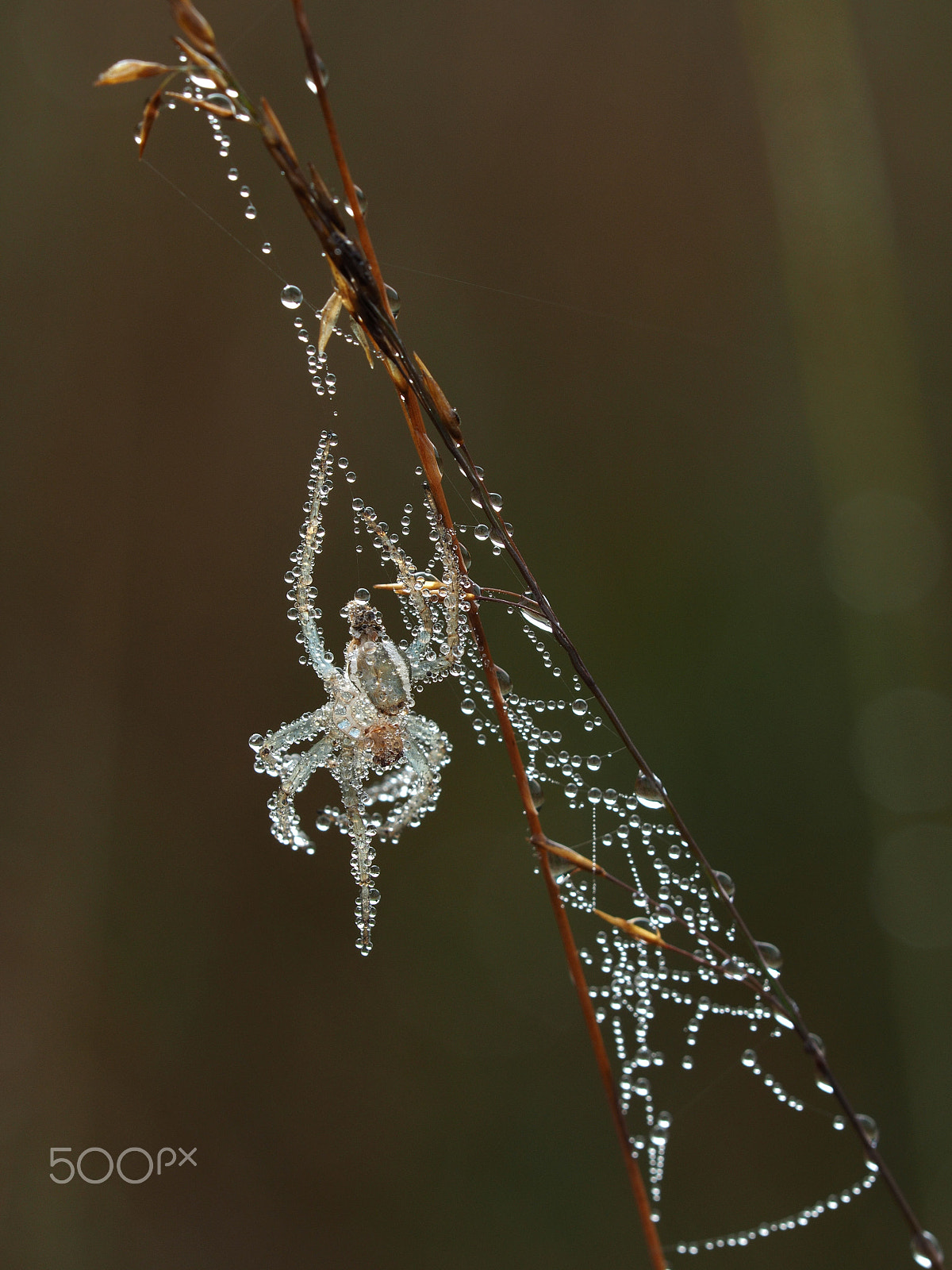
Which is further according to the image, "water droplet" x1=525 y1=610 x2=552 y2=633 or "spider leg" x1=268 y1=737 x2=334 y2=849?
"spider leg" x1=268 y1=737 x2=334 y2=849

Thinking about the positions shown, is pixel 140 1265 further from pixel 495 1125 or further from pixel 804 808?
pixel 804 808

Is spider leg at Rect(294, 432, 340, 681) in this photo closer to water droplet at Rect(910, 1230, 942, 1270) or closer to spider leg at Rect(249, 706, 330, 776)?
spider leg at Rect(249, 706, 330, 776)

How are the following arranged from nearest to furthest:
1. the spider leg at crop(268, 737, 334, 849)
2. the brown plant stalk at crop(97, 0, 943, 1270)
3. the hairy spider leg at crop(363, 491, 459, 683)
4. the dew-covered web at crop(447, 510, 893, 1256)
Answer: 1. the brown plant stalk at crop(97, 0, 943, 1270)
2. the hairy spider leg at crop(363, 491, 459, 683)
3. the spider leg at crop(268, 737, 334, 849)
4. the dew-covered web at crop(447, 510, 893, 1256)

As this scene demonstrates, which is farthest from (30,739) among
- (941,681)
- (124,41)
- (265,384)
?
(941,681)

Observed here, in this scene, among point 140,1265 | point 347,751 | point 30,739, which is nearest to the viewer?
point 347,751

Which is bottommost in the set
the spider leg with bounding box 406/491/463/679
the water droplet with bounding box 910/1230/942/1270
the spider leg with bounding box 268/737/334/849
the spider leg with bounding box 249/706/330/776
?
the water droplet with bounding box 910/1230/942/1270

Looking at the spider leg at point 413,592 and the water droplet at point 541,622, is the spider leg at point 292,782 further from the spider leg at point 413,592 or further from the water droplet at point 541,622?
the water droplet at point 541,622

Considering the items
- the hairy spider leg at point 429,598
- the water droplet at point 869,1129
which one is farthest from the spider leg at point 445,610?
the water droplet at point 869,1129

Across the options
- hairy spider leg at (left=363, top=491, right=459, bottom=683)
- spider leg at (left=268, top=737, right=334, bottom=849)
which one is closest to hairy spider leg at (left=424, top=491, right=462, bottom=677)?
hairy spider leg at (left=363, top=491, right=459, bottom=683)

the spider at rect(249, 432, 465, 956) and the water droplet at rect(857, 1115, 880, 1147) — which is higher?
the spider at rect(249, 432, 465, 956)
